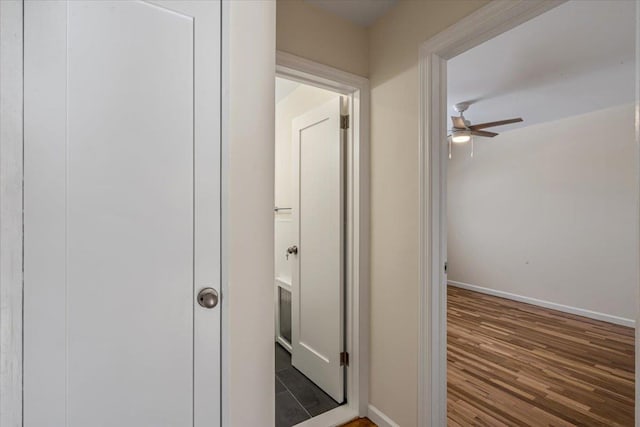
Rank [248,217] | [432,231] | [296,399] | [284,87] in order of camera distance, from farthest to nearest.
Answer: [284,87] < [296,399] < [432,231] < [248,217]

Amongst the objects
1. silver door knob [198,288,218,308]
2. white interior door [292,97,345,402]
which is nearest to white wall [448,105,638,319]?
white interior door [292,97,345,402]

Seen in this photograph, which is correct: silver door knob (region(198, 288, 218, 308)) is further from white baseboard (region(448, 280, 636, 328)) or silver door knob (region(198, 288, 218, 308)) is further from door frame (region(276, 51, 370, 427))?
white baseboard (region(448, 280, 636, 328))

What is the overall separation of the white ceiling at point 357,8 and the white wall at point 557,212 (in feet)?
11.3

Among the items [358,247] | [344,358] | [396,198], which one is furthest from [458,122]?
[344,358]

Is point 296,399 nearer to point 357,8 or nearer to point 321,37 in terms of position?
point 321,37

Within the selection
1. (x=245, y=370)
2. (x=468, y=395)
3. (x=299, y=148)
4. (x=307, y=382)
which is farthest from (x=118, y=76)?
(x=468, y=395)

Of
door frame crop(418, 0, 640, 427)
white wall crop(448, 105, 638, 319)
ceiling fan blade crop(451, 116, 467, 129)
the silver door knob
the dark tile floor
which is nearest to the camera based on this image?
the silver door knob

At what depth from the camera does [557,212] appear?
392 centimetres

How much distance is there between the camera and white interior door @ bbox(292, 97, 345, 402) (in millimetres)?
1962

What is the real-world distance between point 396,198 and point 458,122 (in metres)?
2.05

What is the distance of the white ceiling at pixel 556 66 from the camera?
1.87 meters

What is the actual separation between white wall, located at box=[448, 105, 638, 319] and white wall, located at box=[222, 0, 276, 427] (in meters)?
4.28

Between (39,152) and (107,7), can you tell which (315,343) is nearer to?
(39,152)

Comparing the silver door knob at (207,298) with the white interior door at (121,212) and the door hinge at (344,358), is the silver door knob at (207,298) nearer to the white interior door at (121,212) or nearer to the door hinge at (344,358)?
the white interior door at (121,212)
